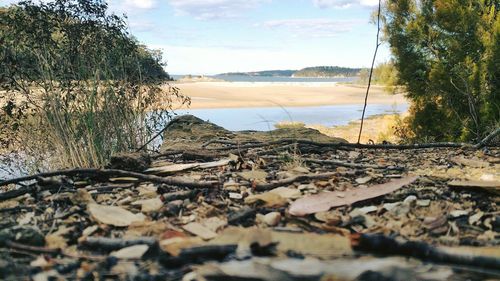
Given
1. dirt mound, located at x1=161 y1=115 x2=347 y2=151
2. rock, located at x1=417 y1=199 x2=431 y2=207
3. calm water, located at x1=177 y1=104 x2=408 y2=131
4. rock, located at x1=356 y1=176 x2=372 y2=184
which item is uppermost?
rock, located at x1=417 y1=199 x2=431 y2=207

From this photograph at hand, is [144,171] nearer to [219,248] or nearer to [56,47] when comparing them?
[219,248]

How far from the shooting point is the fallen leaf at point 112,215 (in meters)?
2.39

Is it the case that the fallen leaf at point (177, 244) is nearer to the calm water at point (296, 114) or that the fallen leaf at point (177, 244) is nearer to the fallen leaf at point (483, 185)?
the fallen leaf at point (483, 185)

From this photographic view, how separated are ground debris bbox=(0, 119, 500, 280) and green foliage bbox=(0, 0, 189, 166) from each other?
2.47 metres

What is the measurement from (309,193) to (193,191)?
2.33 ft

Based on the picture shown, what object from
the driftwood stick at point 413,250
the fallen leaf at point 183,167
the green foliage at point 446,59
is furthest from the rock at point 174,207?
the green foliage at point 446,59

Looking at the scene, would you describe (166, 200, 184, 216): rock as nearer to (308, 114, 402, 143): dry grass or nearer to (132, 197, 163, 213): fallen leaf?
(132, 197, 163, 213): fallen leaf

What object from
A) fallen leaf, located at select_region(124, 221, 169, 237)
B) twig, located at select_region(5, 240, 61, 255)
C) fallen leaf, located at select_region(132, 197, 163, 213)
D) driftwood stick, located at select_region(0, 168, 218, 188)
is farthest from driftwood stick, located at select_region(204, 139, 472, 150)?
twig, located at select_region(5, 240, 61, 255)

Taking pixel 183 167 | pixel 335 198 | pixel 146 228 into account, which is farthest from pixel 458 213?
pixel 183 167

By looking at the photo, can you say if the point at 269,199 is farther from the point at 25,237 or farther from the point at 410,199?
the point at 25,237

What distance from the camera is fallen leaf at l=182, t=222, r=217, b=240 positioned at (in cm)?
219

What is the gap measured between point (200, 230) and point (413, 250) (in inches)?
38.4

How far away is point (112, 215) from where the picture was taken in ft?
8.08

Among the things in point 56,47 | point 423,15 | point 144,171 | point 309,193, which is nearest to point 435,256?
point 309,193
